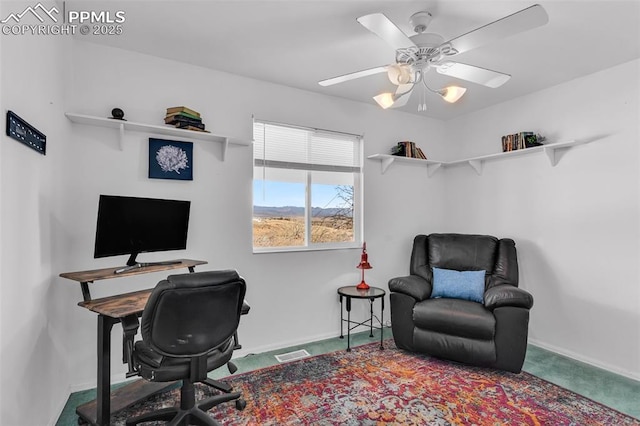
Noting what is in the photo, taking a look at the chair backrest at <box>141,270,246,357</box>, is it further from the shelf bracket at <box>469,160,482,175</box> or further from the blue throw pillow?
the shelf bracket at <box>469,160,482,175</box>

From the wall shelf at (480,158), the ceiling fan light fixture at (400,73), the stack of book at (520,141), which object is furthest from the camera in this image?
the stack of book at (520,141)

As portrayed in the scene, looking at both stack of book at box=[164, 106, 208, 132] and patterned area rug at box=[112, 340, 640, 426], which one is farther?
stack of book at box=[164, 106, 208, 132]

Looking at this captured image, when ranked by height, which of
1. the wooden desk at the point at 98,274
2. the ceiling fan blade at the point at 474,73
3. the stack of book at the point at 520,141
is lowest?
the wooden desk at the point at 98,274

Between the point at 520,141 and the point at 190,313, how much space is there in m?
3.34

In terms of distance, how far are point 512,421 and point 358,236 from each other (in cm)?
211

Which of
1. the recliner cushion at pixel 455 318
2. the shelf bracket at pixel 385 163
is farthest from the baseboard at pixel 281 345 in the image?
the shelf bracket at pixel 385 163

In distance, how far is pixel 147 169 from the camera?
2.68 metres

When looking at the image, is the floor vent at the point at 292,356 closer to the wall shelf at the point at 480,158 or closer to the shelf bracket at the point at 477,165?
the wall shelf at the point at 480,158

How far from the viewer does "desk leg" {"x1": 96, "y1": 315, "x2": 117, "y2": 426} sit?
1902 mm

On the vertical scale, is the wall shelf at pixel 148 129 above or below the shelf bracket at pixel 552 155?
above

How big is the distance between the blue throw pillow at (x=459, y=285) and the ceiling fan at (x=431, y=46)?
1.73m

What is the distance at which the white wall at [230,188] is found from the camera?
246cm

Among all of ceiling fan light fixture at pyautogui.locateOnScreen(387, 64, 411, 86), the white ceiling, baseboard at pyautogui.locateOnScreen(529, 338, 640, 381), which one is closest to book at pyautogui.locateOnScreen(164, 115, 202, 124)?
the white ceiling

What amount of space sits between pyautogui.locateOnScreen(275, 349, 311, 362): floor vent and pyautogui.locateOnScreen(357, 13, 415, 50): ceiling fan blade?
2.58m
